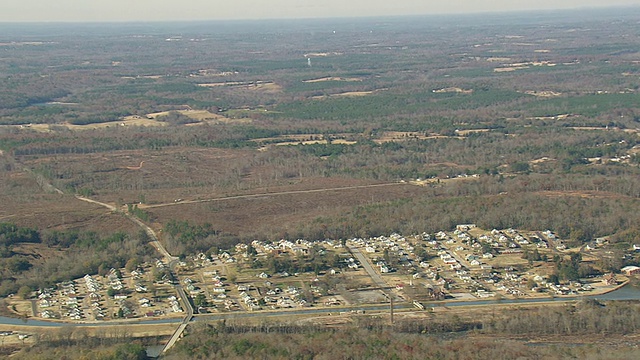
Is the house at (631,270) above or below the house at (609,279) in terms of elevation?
below

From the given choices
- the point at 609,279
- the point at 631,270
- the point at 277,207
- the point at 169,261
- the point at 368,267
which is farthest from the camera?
the point at 277,207

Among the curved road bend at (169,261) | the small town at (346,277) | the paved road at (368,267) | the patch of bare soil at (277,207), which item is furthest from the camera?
the patch of bare soil at (277,207)

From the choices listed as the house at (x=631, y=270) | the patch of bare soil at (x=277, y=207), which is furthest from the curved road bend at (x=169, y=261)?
the house at (x=631, y=270)

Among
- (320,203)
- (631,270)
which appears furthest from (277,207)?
(631,270)

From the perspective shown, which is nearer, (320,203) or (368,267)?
(368,267)

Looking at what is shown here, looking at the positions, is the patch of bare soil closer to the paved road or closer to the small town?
the small town

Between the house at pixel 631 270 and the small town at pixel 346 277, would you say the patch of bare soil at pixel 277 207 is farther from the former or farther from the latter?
the house at pixel 631 270

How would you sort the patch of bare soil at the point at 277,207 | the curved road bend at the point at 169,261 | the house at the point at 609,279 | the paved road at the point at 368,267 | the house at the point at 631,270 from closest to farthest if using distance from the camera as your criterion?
the curved road bend at the point at 169,261, the house at the point at 609,279, the paved road at the point at 368,267, the house at the point at 631,270, the patch of bare soil at the point at 277,207

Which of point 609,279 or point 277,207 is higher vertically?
point 609,279

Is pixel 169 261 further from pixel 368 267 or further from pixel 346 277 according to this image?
pixel 368 267

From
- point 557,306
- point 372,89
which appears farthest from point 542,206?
point 372,89

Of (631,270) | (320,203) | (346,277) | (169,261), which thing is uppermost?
(346,277)

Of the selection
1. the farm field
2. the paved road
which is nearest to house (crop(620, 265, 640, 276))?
the farm field

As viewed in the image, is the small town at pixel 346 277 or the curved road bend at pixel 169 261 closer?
the curved road bend at pixel 169 261
